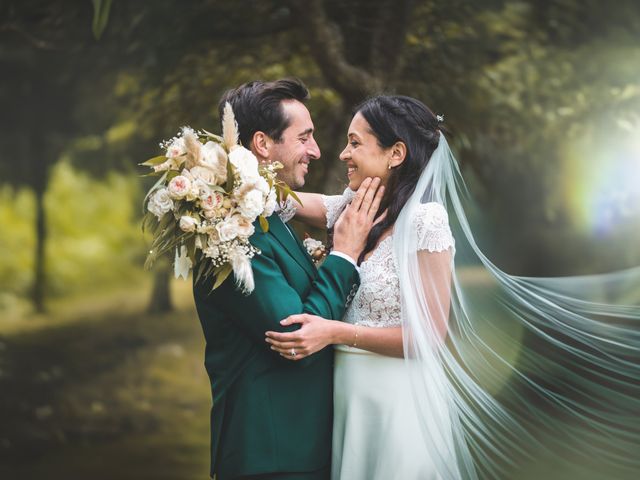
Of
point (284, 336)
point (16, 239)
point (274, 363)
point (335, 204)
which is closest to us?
point (284, 336)

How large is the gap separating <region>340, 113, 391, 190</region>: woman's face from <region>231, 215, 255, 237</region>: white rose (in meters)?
0.57

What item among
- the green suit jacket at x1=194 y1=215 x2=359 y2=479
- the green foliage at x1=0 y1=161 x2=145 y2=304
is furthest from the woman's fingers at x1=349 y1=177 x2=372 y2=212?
the green foliage at x1=0 y1=161 x2=145 y2=304

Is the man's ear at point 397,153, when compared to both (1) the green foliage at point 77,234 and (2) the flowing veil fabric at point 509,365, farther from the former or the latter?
(1) the green foliage at point 77,234

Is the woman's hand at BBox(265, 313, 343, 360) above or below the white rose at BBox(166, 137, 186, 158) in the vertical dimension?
below

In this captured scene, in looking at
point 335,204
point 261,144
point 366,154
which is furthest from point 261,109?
point 335,204

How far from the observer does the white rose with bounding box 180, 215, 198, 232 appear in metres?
2.12

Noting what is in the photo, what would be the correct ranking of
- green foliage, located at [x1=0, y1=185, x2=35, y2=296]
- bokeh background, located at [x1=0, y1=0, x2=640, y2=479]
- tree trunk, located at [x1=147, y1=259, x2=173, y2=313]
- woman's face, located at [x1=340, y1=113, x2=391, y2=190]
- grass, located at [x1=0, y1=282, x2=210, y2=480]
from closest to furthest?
1. woman's face, located at [x1=340, y1=113, x2=391, y2=190]
2. bokeh background, located at [x1=0, y1=0, x2=640, y2=479]
3. grass, located at [x1=0, y1=282, x2=210, y2=480]
4. green foliage, located at [x1=0, y1=185, x2=35, y2=296]
5. tree trunk, located at [x1=147, y1=259, x2=173, y2=313]

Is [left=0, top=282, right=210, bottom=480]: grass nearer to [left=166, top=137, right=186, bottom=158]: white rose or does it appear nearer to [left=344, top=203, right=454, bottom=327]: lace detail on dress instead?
[left=344, top=203, right=454, bottom=327]: lace detail on dress

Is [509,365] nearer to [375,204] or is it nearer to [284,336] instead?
[375,204]

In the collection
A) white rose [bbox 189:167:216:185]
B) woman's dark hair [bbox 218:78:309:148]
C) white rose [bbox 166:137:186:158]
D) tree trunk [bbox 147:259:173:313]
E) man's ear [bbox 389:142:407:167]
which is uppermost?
woman's dark hair [bbox 218:78:309:148]

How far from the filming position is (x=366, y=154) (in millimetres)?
2645

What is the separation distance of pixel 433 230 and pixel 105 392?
17.3ft

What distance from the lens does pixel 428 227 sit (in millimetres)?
2420

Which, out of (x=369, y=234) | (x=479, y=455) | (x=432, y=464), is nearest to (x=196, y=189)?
(x=369, y=234)
